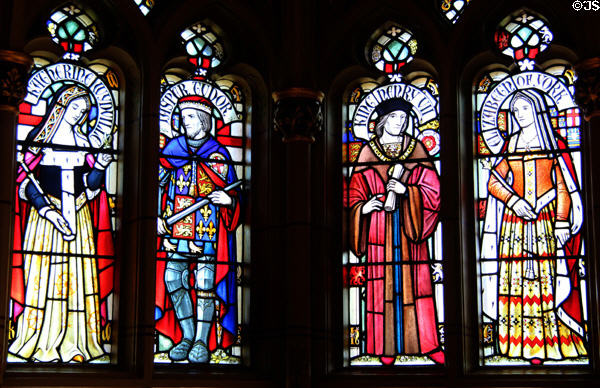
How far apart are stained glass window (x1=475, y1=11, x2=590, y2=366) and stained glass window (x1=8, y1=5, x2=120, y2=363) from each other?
397 centimetres

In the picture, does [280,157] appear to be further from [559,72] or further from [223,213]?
[559,72]

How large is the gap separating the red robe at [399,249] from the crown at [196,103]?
5.90ft

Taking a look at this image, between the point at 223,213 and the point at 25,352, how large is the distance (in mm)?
2597

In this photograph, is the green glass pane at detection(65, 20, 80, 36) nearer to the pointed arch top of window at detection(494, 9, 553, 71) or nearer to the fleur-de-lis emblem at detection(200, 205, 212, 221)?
the fleur-de-lis emblem at detection(200, 205, 212, 221)

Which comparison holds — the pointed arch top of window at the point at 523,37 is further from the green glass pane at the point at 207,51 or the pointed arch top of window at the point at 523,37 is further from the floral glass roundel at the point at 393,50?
the green glass pane at the point at 207,51

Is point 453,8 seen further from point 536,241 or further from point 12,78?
point 12,78

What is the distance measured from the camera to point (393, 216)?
1319cm

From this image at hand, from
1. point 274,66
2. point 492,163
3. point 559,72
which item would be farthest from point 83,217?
point 559,72

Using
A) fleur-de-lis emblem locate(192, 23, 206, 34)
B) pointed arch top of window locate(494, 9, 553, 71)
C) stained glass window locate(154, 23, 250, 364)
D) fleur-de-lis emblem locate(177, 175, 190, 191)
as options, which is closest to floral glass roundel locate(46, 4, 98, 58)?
stained glass window locate(154, 23, 250, 364)

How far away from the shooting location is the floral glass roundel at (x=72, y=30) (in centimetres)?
1305

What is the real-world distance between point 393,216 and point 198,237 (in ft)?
6.95

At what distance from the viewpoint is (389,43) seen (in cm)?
1373

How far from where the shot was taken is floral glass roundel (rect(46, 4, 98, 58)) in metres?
13.0

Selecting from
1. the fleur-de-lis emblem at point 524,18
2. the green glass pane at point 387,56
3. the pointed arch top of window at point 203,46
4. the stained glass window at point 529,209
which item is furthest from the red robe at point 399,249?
the pointed arch top of window at point 203,46
